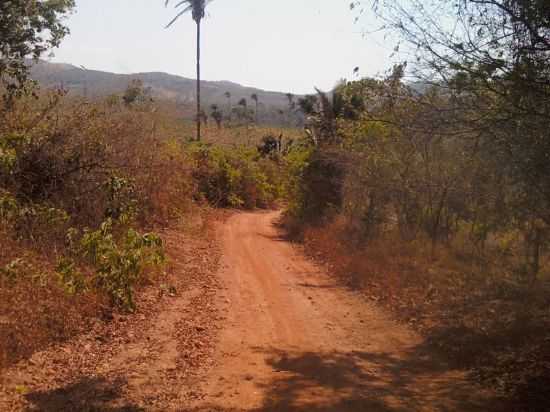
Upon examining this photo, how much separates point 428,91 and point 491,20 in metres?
1.28

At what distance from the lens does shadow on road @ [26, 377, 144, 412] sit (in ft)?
17.2

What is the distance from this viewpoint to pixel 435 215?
44.2ft

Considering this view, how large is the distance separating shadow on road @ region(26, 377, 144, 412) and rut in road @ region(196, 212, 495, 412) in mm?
864

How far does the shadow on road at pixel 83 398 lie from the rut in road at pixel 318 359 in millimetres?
864

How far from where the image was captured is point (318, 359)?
7.00 meters

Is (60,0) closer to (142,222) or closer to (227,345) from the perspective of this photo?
(142,222)

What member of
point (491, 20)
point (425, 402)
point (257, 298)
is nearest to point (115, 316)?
point (257, 298)

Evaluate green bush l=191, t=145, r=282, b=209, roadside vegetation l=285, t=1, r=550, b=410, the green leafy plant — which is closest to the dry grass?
roadside vegetation l=285, t=1, r=550, b=410

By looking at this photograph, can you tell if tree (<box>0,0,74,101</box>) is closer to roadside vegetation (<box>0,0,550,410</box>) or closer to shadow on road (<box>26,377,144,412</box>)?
roadside vegetation (<box>0,0,550,410</box>)

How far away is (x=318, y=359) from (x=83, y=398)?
2802 mm

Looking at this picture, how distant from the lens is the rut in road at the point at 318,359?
5.74 m

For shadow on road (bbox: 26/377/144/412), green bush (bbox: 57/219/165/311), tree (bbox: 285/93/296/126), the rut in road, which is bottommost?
the rut in road

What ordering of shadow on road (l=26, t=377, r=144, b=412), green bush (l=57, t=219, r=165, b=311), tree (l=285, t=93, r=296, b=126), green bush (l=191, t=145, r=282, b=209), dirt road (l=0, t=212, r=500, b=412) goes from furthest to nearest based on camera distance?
tree (l=285, t=93, r=296, b=126)
green bush (l=191, t=145, r=282, b=209)
green bush (l=57, t=219, r=165, b=311)
dirt road (l=0, t=212, r=500, b=412)
shadow on road (l=26, t=377, r=144, b=412)

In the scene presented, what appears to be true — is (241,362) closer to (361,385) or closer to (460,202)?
(361,385)
